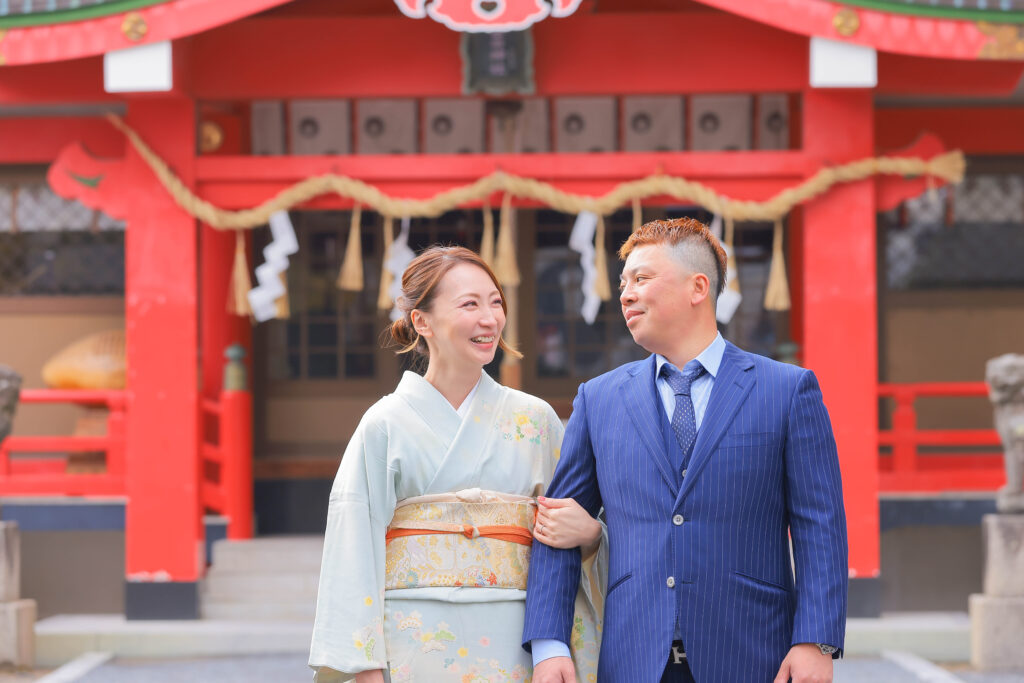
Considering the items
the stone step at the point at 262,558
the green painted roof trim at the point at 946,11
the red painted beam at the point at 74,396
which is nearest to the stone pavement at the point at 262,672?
the stone step at the point at 262,558

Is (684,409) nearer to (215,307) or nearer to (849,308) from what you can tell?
(849,308)

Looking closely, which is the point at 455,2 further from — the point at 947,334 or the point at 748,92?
the point at 947,334

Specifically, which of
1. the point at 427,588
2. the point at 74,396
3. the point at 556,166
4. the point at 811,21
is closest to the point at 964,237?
the point at 811,21

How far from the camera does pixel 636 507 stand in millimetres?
2660

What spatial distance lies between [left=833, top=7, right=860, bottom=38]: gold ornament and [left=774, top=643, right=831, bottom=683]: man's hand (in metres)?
4.86

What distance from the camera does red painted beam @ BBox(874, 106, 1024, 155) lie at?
27.5ft

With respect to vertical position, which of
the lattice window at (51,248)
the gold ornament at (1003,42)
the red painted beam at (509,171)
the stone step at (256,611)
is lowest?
the stone step at (256,611)

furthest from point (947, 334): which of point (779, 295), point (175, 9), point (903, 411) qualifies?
point (175, 9)

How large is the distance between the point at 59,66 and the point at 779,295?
462 cm

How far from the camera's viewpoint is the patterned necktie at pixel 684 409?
2.66 meters

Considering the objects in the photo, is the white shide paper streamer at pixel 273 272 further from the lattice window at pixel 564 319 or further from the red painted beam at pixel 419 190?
the lattice window at pixel 564 319

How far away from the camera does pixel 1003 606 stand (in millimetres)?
6684

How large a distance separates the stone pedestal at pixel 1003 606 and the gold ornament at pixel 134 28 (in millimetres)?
5660

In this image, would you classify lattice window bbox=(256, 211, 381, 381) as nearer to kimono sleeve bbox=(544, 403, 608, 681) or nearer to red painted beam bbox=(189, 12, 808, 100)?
red painted beam bbox=(189, 12, 808, 100)
